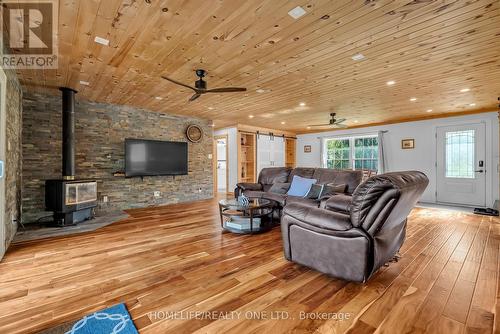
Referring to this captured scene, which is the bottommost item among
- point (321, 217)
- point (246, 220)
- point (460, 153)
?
point (246, 220)

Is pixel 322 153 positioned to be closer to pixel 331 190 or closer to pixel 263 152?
pixel 263 152

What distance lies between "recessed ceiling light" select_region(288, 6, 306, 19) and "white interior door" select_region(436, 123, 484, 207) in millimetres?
6300

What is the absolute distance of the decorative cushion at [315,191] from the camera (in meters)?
4.19

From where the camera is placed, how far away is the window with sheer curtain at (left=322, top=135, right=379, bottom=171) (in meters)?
7.65

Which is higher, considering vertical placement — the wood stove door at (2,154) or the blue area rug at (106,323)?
the wood stove door at (2,154)

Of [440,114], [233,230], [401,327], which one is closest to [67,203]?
[233,230]

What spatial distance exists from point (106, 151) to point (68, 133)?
3.31 feet

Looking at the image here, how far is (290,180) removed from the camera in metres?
5.07

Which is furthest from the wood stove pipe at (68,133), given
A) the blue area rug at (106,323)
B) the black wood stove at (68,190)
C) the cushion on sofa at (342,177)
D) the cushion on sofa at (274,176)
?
the cushion on sofa at (342,177)

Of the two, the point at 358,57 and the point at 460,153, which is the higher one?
the point at 358,57

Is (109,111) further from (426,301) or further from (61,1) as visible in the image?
(426,301)

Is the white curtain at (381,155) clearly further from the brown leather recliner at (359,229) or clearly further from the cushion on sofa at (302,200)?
the brown leather recliner at (359,229)

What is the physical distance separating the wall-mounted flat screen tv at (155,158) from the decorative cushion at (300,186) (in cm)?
307

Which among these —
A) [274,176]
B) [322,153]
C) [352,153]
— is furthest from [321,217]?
[322,153]
